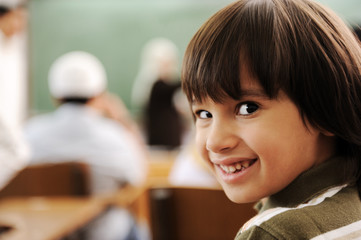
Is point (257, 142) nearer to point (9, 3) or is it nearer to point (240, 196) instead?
point (240, 196)

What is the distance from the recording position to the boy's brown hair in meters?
0.63

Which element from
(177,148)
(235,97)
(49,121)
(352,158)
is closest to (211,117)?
(235,97)

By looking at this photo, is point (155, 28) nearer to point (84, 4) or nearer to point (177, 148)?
point (84, 4)

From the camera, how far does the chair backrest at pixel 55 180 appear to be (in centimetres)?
194

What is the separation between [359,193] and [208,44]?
1.08ft

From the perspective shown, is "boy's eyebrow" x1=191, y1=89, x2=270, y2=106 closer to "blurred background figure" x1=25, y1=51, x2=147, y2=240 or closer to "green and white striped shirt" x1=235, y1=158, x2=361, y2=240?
"green and white striped shirt" x1=235, y1=158, x2=361, y2=240

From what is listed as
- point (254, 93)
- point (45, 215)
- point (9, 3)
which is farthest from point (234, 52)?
point (9, 3)

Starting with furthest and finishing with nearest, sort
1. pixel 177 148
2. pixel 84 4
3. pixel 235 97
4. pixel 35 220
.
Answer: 1. pixel 84 4
2. pixel 177 148
3. pixel 35 220
4. pixel 235 97

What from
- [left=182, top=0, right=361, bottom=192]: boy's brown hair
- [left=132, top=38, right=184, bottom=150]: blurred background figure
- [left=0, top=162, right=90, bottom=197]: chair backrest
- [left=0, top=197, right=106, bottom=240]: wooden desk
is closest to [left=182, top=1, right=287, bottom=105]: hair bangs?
[left=182, top=0, right=361, bottom=192]: boy's brown hair

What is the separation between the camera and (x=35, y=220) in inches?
62.2

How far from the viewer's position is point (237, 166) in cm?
69

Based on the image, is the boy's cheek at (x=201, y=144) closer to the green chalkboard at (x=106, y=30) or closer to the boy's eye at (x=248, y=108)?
the boy's eye at (x=248, y=108)

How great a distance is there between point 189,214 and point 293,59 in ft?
2.40

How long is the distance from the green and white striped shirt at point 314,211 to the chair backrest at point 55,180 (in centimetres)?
136
